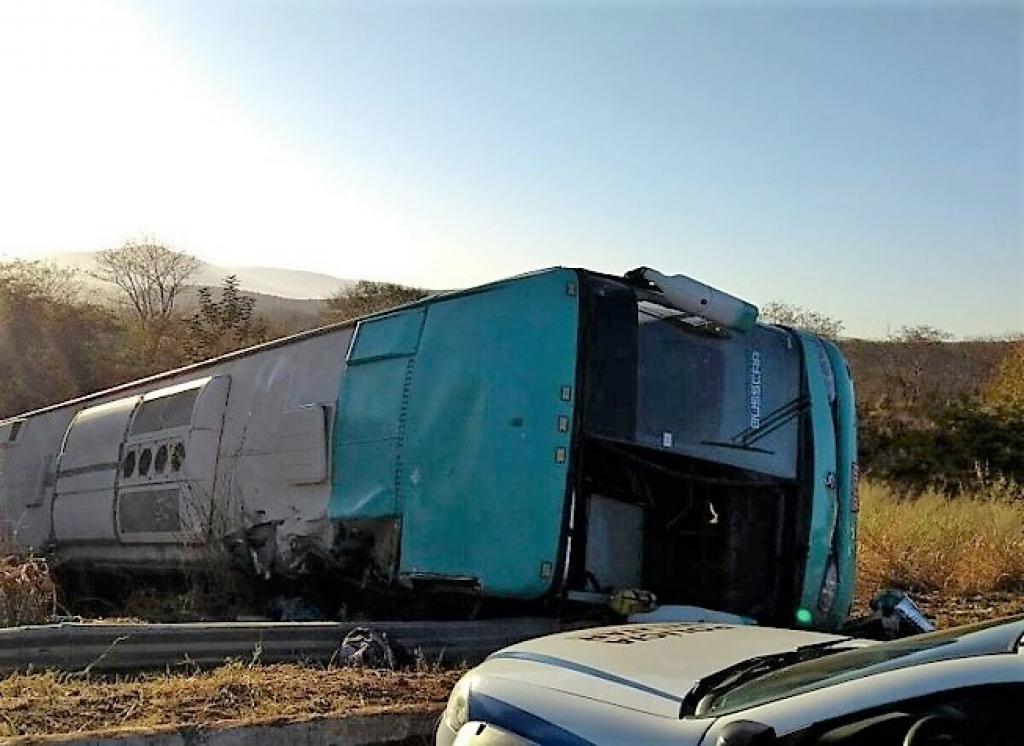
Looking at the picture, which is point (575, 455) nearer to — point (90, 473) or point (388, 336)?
A: point (388, 336)

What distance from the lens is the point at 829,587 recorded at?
714 cm

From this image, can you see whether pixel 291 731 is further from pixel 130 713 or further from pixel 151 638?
pixel 151 638

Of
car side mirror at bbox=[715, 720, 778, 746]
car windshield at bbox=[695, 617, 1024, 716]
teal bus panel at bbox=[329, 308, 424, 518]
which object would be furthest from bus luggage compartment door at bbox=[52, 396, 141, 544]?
car side mirror at bbox=[715, 720, 778, 746]

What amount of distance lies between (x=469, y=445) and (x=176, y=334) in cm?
3037

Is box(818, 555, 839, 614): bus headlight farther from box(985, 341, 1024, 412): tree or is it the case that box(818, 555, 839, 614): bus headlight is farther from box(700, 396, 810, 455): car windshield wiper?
box(985, 341, 1024, 412): tree

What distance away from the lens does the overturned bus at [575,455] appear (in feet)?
22.1

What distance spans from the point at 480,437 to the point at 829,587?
239 centimetres

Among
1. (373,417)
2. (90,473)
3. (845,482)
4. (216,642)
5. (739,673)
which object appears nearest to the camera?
(739,673)

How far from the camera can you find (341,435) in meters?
7.73

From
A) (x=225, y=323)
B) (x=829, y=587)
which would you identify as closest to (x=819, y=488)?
(x=829, y=587)

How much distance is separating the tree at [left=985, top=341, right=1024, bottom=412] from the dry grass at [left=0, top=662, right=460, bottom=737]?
83.6ft

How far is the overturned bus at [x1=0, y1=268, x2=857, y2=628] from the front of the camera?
22.1ft

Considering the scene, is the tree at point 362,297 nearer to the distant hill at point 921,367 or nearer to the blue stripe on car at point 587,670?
the distant hill at point 921,367

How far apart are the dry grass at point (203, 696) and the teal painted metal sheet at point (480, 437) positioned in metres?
1.32
